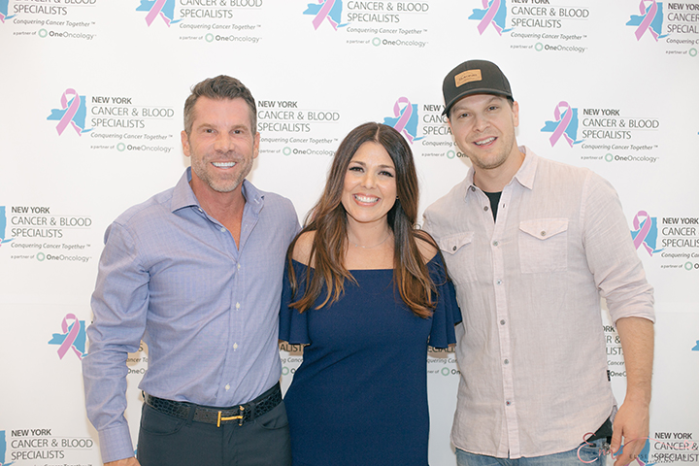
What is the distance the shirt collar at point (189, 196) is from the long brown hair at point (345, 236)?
0.23 meters

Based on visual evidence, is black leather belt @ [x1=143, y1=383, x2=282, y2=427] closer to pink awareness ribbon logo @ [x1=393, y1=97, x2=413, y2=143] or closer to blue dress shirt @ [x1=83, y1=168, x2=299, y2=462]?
blue dress shirt @ [x1=83, y1=168, x2=299, y2=462]

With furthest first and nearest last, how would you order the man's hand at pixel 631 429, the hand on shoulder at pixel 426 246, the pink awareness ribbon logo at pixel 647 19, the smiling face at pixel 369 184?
the pink awareness ribbon logo at pixel 647 19, the hand on shoulder at pixel 426 246, the smiling face at pixel 369 184, the man's hand at pixel 631 429

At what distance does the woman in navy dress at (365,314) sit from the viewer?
5.43 ft

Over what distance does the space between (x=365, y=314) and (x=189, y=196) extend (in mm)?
824

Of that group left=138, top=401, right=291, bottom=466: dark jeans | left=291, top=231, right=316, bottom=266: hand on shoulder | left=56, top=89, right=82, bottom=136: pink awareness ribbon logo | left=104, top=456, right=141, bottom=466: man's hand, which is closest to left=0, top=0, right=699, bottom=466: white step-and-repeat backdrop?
left=56, top=89, right=82, bottom=136: pink awareness ribbon logo

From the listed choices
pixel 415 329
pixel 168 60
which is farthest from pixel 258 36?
pixel 415 329

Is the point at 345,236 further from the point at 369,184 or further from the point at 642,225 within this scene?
the point at 642,225

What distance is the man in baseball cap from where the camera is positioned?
1.63m

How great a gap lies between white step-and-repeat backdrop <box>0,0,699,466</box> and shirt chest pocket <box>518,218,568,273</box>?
0.95 m

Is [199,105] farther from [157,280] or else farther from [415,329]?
[415,329]

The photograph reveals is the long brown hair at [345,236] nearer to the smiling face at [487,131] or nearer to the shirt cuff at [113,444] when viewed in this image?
the smiling face at [487,131]

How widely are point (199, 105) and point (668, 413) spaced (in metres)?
3.09

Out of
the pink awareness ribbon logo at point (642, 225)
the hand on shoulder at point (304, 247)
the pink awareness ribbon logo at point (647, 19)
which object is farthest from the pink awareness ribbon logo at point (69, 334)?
the pink awareness ribbon logo at point (647, 19)

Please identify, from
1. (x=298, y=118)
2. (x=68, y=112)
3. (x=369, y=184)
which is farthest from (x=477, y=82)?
(x=68, y=112)
